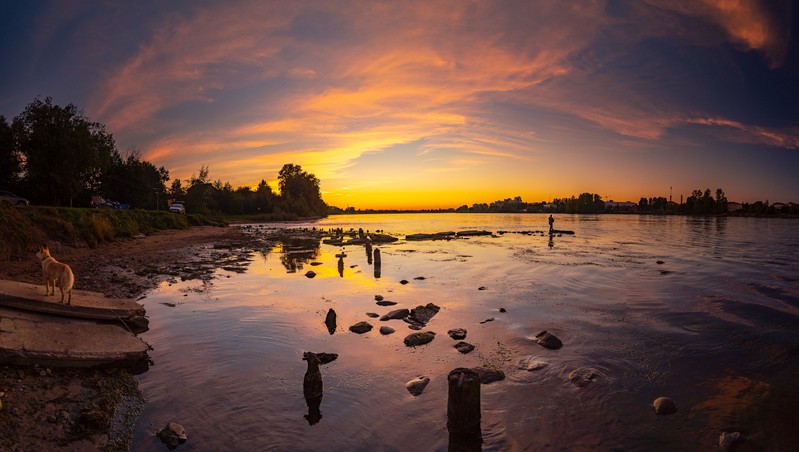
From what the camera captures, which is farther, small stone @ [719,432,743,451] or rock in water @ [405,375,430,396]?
rock in water @ [405,375,430,396]

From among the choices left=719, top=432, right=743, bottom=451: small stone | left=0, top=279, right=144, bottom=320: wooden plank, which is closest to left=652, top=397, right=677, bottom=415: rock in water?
left=719, top=432, right=743, bottom=451: small stone

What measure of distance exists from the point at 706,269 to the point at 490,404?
101 feet

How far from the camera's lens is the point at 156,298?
18609 millimetres

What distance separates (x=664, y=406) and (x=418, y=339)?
713 centimetres

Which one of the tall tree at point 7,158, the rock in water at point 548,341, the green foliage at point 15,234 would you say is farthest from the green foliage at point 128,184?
the rock in water at point 548,341

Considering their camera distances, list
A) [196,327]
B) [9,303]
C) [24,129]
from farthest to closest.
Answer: [24,129], [196,327], [9,303]

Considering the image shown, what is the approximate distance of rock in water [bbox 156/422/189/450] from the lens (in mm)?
7320

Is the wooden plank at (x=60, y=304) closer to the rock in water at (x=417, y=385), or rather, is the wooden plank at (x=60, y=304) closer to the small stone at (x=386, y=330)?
the small stone at (x=386, y=330)

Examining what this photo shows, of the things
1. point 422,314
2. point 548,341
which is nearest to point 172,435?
point 422,314

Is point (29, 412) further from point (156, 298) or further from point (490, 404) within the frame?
point (156, 298)

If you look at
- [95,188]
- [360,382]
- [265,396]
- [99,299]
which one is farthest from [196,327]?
[95,188]

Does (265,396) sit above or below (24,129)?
below

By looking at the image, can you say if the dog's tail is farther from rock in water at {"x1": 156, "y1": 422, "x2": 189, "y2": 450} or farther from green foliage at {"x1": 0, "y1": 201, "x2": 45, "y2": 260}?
green foliage at {"x1": 0, "y1": 201, "x2": 45, "y2": 260}

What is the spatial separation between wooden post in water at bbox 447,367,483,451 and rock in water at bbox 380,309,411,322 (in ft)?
27.3
